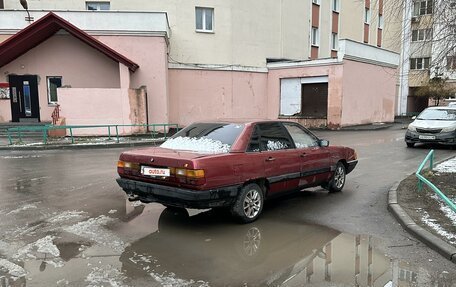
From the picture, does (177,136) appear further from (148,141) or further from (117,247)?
(148,141)

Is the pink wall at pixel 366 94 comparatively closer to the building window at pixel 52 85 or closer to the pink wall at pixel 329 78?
the pink wall at pixel 329 78

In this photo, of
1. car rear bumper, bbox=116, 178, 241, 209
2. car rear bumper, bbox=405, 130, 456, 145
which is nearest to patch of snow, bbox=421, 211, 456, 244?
car rear bumper, bbox=116, 178, 241, 209

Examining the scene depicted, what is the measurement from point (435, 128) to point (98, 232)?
12.5 meters

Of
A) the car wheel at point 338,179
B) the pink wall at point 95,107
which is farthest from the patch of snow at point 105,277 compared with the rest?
the pink wall at point 95,107

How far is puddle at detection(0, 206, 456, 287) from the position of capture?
3.85 meters

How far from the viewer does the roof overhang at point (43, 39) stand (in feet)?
57.4

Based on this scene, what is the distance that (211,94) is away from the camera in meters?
24.3

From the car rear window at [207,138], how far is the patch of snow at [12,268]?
254 centimetres

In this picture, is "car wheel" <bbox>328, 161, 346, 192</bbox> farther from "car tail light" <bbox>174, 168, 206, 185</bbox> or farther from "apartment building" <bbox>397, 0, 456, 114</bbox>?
"car tail light" <bbox>174, 168, 206, 185</bbox>

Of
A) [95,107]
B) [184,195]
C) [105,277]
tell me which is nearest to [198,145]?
[184,195]

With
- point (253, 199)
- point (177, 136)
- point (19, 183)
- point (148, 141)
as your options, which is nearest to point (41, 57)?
point (148, 141)

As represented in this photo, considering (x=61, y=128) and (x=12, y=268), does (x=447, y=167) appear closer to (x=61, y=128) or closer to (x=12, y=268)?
(x=12, y=268)

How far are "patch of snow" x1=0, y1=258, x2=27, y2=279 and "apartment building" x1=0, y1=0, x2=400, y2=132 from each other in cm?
1665

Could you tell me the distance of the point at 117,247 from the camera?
465 centimetres
